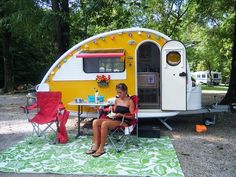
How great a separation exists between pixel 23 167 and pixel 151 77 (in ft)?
13.9

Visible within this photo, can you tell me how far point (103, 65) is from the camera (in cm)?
765

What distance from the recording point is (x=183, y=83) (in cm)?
715

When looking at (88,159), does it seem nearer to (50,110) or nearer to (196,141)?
(50,110)

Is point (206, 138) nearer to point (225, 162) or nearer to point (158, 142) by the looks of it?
point (158, 142)

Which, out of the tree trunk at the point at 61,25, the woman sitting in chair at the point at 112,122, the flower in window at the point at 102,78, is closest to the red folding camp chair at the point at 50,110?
the woman sitting in chair at the point at 112,122

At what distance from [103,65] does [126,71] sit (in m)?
0.58

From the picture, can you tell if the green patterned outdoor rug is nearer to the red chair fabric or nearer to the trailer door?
the red chair fabric

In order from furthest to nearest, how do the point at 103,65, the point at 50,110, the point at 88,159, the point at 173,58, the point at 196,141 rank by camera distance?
the point at 103,65, the point at 173,58, the point at 50,110, the point at 196,141, the point at 88,159

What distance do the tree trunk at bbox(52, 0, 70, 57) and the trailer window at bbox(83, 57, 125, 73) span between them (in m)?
4.11

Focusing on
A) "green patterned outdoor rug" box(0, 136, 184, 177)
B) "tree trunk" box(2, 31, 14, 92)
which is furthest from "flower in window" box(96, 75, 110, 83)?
"tree trunk" box(2, 31, 14, 92)

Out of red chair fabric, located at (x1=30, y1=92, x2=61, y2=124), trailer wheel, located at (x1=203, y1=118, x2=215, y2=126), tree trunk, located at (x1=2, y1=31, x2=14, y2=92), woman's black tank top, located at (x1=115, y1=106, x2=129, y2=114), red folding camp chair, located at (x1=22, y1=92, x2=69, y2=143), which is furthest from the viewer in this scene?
tree trunk, located at (x1=2, y1=31, x2=14, y2=92)

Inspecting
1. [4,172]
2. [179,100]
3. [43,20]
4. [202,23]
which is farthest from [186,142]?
[202,23]

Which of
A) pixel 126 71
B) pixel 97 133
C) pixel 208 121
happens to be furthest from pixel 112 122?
pixel 208 121

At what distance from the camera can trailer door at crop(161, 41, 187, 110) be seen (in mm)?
7107
